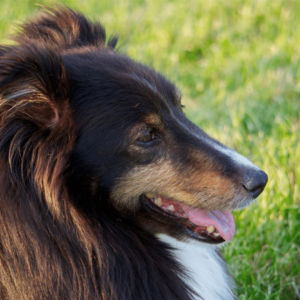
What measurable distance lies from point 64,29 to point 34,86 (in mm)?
1050

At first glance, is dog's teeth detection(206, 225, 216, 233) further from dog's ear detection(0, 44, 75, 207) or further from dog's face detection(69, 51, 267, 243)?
dog's ear detection(0, 44, 75, 207)

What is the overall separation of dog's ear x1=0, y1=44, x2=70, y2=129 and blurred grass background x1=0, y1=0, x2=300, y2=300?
1010mm

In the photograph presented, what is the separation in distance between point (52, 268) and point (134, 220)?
0.56 m

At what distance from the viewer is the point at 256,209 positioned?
11.9 ft

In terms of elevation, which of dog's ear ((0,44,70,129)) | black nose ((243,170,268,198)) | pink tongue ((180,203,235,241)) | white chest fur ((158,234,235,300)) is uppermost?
black nose ((243,170,268,198))

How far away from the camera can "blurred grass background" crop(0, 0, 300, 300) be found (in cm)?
330

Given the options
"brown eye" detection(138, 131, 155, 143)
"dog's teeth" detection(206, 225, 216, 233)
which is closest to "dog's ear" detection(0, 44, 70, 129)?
"brown eye" detection(138, 131, 155, 143)

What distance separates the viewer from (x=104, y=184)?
2197 millimetres

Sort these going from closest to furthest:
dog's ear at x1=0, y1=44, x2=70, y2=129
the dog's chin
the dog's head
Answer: dog's ear at x1=0, y1=44, x2=70, y2=129, the dog's head, the dog's chin

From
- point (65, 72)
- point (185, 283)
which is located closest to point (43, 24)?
point (65, 72)

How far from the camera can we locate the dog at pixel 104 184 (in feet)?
6.47

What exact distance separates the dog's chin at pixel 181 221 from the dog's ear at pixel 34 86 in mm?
739

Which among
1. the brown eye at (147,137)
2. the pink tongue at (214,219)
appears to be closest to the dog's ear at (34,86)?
the brown eye at (147,137)

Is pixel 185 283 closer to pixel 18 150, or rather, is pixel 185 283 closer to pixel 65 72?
pixel 18 150
